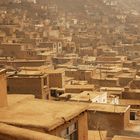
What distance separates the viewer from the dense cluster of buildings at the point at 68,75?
29.0ft

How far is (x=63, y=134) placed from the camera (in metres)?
8.73

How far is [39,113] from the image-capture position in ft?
28.7

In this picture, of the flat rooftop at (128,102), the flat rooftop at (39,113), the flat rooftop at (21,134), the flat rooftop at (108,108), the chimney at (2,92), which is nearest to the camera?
the flat rooftop at (21,134)

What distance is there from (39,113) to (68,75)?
23261 mm

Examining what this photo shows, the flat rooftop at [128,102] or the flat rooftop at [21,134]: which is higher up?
the flat rooftop at [21,134]

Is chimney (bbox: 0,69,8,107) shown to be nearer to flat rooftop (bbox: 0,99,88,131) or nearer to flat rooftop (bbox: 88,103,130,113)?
flat rooftop (bbox: 0,99,88,131)

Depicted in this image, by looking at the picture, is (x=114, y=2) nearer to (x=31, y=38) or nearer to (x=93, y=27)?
(x=93, y=27)

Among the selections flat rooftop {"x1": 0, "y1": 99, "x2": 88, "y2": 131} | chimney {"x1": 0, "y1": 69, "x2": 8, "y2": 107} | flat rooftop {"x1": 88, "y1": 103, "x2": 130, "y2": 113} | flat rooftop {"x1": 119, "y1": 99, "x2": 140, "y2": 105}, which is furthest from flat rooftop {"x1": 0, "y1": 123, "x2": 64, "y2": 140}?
flat rooftop {"x1": 119, "y1": 99, "x2": 140, "y2": 105}

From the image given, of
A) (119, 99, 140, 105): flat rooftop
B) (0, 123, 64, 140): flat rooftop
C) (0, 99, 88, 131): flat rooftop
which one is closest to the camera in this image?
(0, 123, 64, 140): flat rooftop

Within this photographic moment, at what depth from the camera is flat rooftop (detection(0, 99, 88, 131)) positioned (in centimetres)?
804

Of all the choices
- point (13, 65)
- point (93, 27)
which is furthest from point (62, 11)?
point (13, 65)

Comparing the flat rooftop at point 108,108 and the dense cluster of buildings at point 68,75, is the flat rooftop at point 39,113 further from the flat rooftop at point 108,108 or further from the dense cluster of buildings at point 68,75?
the flat rooftop at point 108,108

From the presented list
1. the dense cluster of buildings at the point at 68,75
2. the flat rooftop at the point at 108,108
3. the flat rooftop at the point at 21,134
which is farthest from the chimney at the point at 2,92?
the flat rooftop at the point at 108,108

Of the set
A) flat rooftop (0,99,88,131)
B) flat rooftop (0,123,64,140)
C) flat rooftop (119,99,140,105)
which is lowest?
flat rooftop (119,99,140,105)
